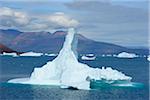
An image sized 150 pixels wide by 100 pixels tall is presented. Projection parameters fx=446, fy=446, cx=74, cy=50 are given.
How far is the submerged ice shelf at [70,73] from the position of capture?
1152 inches

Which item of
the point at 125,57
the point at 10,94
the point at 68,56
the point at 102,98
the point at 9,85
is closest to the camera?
the point at 102,98

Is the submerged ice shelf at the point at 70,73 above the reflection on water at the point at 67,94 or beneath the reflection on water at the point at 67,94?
above

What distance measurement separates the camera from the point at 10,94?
1118 inches

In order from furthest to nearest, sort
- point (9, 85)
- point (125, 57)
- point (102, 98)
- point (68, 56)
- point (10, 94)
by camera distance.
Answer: point (125, 57)
point (9, 85)
point (68, 56)
point (10, 94)
point (102, 98)

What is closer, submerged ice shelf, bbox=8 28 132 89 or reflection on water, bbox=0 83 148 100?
reflection on water, bbox=0 83 148 100

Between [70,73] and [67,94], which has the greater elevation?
[70,73]

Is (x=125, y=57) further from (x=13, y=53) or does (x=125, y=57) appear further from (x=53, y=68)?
(x=53, y=68)

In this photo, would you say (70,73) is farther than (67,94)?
Yes

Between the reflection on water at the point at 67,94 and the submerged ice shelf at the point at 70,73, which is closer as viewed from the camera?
the reflection on water at the point at 67,94

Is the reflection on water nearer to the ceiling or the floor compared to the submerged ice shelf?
nearer to the floor

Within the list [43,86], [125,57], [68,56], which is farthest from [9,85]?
[125,57]

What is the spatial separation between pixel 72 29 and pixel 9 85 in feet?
21.4

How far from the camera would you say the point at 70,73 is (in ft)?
97.9

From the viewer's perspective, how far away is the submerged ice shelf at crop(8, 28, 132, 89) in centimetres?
2927
